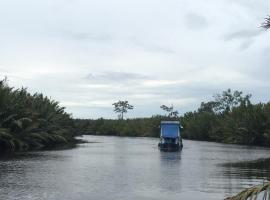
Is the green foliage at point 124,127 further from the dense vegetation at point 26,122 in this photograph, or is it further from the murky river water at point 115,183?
the murky river water at point 115,183

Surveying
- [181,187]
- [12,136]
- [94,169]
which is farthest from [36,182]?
[12,136]

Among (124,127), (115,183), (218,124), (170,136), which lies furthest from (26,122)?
(124,127)

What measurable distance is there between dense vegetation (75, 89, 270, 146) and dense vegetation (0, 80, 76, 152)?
27901 millimetres

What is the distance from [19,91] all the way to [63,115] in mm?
20088

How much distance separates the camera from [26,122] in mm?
59875

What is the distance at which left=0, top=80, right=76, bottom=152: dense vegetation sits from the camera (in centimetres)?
5578

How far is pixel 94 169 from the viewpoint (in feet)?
106

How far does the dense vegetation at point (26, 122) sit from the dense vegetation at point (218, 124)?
27901mm

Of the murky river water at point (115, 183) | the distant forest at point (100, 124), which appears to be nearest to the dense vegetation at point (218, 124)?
the distant forest at point (100, 124)

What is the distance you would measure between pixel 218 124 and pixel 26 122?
62005 millimetres

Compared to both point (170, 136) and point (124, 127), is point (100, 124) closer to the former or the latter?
point (124, 127)

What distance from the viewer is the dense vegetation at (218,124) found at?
9419cm

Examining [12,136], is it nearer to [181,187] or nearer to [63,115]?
[63,115]

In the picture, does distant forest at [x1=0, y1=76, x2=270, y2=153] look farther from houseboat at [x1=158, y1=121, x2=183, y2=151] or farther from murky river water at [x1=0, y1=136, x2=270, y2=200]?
murky river water at [x1=0, y1=136, x2=270, y2=200]
